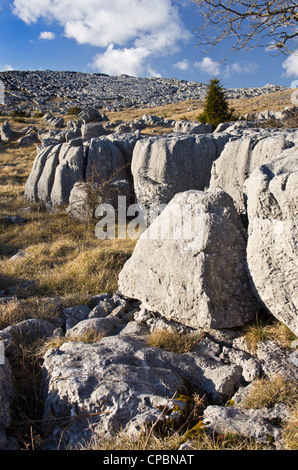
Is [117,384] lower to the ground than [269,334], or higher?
lower

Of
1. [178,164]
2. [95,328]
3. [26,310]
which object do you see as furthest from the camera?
[178,164]

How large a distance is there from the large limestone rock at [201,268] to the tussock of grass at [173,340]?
181 mm

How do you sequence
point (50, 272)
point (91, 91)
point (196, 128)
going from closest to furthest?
point (50, 272)
point (196, 128)
point (91, 91)

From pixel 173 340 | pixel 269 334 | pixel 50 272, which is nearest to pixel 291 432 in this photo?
pixel 269 334

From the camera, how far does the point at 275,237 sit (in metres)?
3.72

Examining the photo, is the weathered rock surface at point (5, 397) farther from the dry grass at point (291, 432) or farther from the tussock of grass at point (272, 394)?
the dry grass at point (291, 432)

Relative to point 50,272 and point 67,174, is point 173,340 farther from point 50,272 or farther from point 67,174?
point 67,174

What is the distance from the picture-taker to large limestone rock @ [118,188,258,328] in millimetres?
4070

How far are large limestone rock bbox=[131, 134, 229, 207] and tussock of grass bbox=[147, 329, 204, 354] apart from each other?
632 centimetres

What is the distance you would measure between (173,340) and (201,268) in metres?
0.96

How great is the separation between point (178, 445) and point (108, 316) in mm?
2540

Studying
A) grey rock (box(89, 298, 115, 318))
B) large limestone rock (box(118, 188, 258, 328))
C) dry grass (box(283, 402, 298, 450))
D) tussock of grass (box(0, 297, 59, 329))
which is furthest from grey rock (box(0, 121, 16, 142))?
dry grass (box(283, 402, 298, 450))

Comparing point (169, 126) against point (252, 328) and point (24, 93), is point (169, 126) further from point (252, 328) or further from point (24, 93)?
point (24, 93)

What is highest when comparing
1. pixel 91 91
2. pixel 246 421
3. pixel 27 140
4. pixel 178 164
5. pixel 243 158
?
pixel 91 91
